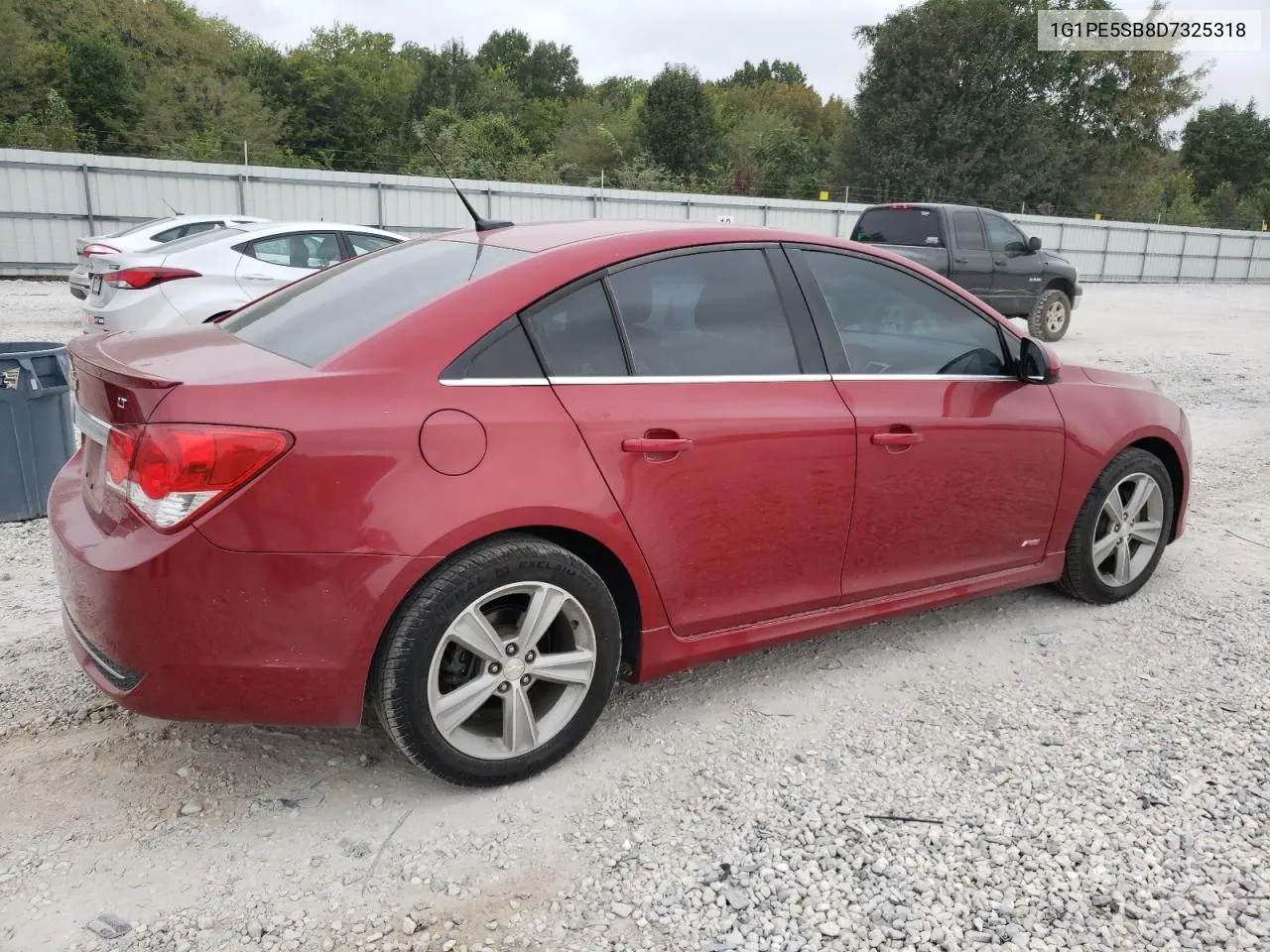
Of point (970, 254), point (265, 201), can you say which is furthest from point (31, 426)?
point (265, 201)

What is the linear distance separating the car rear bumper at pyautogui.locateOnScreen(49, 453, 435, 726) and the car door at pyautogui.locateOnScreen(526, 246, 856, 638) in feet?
2.43

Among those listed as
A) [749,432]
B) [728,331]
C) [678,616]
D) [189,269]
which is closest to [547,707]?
[678,616]

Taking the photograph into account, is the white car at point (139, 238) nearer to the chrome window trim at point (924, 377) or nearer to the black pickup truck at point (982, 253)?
the black pickup truck at point (982, 253)

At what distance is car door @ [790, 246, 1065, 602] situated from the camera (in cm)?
344

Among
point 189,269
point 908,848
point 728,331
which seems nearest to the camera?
point 908,848

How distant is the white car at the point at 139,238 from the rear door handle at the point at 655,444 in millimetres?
9018

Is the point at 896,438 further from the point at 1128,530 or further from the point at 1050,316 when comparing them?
the point at 1050,316

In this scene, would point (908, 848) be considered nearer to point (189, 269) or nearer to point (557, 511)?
point (557, 511)

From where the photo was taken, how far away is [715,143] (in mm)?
49719

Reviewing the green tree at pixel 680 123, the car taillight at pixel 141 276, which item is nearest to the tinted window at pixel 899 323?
the car taillight at pixel 141 276

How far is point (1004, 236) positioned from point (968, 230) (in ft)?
2.49

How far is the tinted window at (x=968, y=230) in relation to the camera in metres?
13.5

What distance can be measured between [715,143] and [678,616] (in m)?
49.7

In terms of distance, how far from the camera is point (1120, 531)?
436cm
